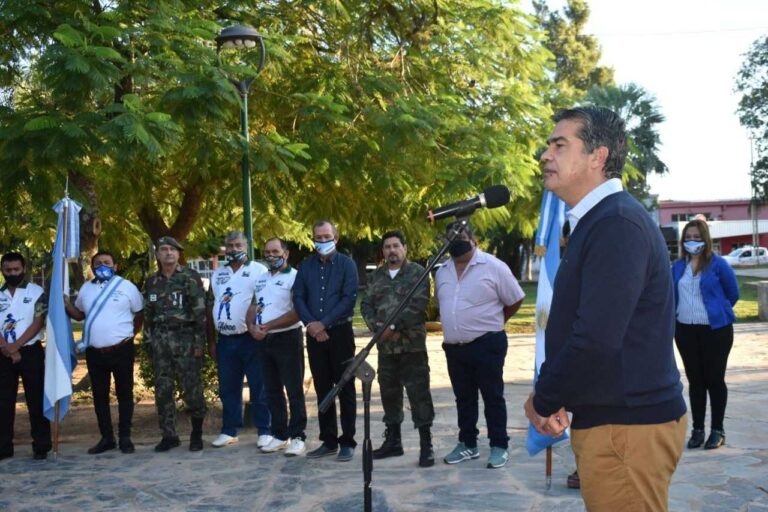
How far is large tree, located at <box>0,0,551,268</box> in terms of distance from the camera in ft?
25.6

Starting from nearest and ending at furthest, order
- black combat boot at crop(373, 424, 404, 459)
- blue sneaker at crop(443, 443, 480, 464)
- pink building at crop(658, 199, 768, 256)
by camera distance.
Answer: blue sneaker at crop(443, 443, 480, 464)
black combat boot at crop(373, 424, 404, 459)
pink building at crop(658, 199, 768, 256)

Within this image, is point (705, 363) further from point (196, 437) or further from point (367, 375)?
point (196, 437)

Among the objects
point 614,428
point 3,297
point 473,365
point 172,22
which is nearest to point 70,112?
point 172,22

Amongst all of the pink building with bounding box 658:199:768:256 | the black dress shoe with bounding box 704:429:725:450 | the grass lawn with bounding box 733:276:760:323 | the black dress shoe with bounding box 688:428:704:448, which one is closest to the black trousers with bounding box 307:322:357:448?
the black dress shoe with bounding box 688:428:704:448

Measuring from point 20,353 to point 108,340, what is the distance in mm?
844

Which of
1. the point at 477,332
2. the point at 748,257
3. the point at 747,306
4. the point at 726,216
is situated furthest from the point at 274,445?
the point at 726,216

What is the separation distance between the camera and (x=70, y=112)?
26.3ft

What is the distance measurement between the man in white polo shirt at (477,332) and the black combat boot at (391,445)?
1.64 feet

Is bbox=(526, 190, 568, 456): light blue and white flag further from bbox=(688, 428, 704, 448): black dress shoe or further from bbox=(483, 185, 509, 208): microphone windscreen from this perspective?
bbox=(483, 185, 509, 208): microphone windscreen

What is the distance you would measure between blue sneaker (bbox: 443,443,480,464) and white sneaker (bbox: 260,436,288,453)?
1620mm

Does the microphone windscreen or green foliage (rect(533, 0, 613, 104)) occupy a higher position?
green foliage (rect(533, 0, 613, 104))

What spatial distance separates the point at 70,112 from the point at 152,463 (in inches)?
135

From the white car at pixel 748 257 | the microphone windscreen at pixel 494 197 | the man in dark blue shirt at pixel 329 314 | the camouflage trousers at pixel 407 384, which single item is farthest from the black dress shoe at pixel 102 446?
the white car at pixel 748 257

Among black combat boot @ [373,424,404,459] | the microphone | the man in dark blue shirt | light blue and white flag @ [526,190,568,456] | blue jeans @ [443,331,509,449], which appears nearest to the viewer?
the microphone
